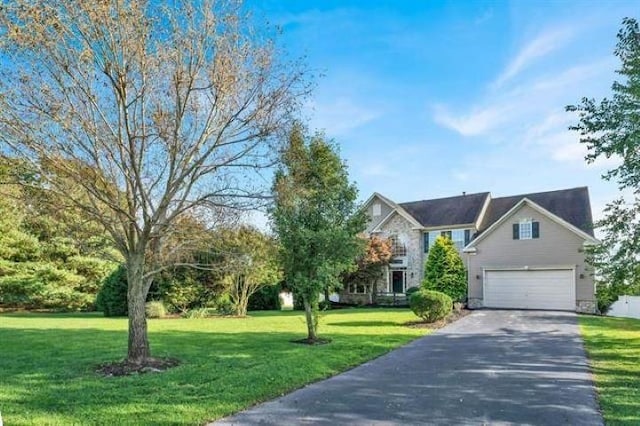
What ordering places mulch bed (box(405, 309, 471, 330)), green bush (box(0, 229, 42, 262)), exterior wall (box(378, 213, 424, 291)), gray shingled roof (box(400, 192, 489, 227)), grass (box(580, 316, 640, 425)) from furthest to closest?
exterior wall (box(378, 213, 424, 291)) < gray shingled roof (box(400, 192, 489, 227)) < green bush (box(0, 229, 42, 262)) < mulch bed (box(405, 309, 471, 330)) < grass (box(580, 316, 640, 425))

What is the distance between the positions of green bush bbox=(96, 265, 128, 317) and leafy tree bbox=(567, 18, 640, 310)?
67.3ft

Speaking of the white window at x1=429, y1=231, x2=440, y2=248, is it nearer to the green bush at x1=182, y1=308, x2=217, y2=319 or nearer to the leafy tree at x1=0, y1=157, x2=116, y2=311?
the green bush at x1=182, y1=308, x2=217, y2=319

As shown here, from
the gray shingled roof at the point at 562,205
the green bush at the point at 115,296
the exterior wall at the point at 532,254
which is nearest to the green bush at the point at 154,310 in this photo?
the green bush at the point at 115,296

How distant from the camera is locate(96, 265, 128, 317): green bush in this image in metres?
23.2

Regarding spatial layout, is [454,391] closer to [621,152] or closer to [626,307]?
[621,152]

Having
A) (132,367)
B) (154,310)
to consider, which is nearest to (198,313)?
(154,310)

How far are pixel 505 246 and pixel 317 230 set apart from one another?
57.7ft

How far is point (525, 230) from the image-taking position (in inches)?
1037

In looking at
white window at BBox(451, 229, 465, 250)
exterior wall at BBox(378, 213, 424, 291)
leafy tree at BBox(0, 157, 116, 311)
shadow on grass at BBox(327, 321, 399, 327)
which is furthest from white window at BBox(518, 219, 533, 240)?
leafy tree at BBox(0, 157, 116, 311)

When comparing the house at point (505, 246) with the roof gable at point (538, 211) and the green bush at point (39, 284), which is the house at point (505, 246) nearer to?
the roof gable at point (538, 211)

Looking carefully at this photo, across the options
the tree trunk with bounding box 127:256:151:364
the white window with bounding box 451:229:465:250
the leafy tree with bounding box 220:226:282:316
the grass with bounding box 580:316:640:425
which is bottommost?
the grass with bounding box 580:316:640:425

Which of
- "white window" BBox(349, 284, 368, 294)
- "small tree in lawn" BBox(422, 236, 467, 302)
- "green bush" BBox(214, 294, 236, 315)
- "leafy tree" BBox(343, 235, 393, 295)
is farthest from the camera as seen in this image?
"white window" BBox(349, 284, 368, 294)

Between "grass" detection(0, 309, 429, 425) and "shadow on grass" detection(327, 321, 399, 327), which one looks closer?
"grass" detection(0, 309, 429, 425)

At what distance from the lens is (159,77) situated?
9.19 meters
